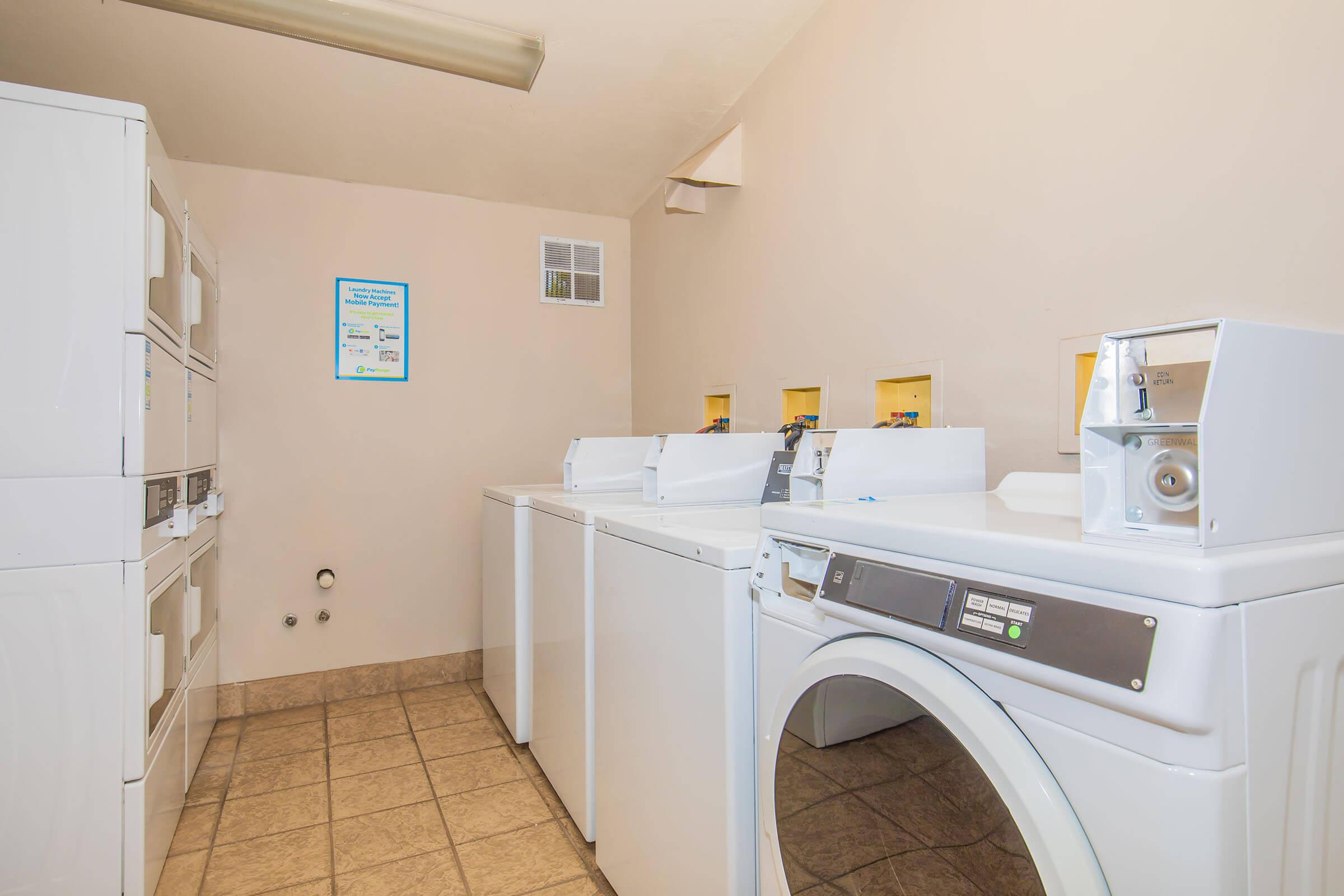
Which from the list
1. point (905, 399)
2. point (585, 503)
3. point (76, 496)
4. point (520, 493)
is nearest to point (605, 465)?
point (520, 493)

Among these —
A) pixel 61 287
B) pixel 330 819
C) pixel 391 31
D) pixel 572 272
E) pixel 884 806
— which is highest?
pixel 391 31

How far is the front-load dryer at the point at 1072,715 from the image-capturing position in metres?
0.57

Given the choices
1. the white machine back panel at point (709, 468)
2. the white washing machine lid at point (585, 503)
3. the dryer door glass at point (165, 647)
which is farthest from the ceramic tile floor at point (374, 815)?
the white machine back panel at point (709, 468)

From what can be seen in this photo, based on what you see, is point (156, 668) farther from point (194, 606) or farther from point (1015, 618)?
point (1015, 618)

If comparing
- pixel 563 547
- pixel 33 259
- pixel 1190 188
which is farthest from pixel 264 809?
pixel 1190 188

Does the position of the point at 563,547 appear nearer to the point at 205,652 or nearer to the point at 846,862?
the point at 846,862

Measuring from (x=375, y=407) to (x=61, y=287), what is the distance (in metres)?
1.64

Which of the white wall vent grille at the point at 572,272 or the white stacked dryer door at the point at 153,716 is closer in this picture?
the white stacked dryer door at the point at 153,716

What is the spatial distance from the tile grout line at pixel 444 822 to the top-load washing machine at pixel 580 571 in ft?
1.04

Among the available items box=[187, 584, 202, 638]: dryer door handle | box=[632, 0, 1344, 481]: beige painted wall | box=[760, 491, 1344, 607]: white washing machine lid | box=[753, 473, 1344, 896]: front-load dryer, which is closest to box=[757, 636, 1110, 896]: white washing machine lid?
box=[753, 473, 1344, 896]: front-load dryer

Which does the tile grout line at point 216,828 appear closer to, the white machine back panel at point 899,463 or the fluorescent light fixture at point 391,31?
the white machine back panel at point 899,463

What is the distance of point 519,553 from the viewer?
241 centimetres

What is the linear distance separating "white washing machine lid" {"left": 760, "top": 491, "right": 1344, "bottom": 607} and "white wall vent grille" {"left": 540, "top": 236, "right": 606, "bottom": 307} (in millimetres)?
2755

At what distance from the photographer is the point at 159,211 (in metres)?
1.80
